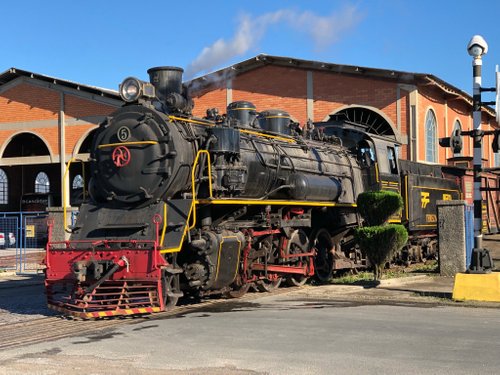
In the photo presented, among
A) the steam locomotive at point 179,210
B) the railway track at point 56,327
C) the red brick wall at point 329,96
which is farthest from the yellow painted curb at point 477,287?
the red brick wall at point 329,96

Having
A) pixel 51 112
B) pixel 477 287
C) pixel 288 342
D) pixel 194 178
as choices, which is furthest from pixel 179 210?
pixel 51 112

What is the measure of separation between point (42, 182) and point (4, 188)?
2220mm

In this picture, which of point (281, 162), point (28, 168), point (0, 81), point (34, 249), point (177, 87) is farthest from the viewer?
point (28, 168)

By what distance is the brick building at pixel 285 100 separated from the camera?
23328mm

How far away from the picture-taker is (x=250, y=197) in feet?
38.4

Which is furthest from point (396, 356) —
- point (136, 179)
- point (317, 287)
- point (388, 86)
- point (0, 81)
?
point (0, 81)

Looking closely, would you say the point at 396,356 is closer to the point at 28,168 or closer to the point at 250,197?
the point at 250,197

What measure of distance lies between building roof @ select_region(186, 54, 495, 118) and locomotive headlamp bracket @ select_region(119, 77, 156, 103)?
12943 millimetres

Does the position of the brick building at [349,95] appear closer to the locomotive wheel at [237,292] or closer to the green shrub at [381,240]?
the green shrub at [381,240]

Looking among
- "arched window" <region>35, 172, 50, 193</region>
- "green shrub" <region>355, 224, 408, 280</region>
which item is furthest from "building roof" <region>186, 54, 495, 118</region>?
"arched window" <region>35, 172, 50, 193</region>

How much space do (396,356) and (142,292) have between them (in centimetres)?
433

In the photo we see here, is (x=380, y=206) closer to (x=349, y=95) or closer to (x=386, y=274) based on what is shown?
(x=386, y=274)

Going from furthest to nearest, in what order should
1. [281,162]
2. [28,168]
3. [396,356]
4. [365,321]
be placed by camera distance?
[28,168] → [281,162] → [365,321] → [396,356]

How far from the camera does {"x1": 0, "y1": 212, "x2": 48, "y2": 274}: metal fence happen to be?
20.9 metres
